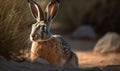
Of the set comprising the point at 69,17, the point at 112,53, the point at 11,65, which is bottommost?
the point at 69,17

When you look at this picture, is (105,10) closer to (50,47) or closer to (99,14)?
(99,14)

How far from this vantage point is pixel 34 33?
802 centimetres

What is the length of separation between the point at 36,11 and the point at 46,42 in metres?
0.58

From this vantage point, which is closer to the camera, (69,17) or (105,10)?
(105,10)

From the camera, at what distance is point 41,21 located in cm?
830

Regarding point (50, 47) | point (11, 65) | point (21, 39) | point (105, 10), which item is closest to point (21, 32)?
point (21, 39)

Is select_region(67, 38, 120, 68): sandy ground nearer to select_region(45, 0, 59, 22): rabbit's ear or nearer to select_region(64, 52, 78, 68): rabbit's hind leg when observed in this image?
select_region(64, 52, 78, 68): rabbit's hind leg

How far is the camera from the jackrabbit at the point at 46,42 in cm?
817

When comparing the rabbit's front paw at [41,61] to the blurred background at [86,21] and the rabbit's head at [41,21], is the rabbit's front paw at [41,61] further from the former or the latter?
the blurred background at [86,21]

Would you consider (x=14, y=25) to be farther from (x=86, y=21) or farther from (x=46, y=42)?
(x=86, y=21)

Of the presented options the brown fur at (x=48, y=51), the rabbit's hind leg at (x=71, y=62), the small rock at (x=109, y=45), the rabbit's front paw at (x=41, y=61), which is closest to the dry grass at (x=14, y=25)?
the brown fur at (x=48, y=51)

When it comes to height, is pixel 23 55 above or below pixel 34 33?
below

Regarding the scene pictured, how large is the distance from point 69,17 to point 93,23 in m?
1.52

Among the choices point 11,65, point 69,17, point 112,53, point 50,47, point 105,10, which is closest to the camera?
point 11,65
